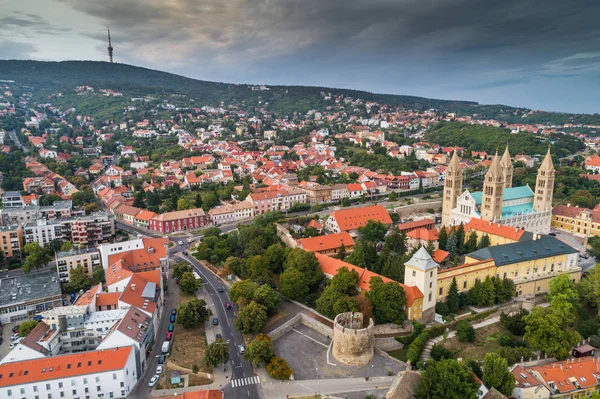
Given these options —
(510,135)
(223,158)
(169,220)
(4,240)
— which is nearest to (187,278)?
(169,220)

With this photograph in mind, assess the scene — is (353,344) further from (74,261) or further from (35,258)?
(35,258)

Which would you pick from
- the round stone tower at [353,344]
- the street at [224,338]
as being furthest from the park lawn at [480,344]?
the street at [224,338]

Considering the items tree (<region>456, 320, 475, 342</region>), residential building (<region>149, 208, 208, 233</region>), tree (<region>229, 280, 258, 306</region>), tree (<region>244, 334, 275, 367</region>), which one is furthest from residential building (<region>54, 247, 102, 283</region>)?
tree (<region>456, 320, 475, 342</region>)

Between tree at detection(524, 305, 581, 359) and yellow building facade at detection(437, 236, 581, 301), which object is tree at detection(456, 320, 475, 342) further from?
tree at detection(524, 305, 581, 359)

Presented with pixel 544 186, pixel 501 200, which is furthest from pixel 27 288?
pixel 544 186

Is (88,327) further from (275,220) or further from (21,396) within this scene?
(275,220)

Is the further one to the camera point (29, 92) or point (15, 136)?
point (29, 92)
